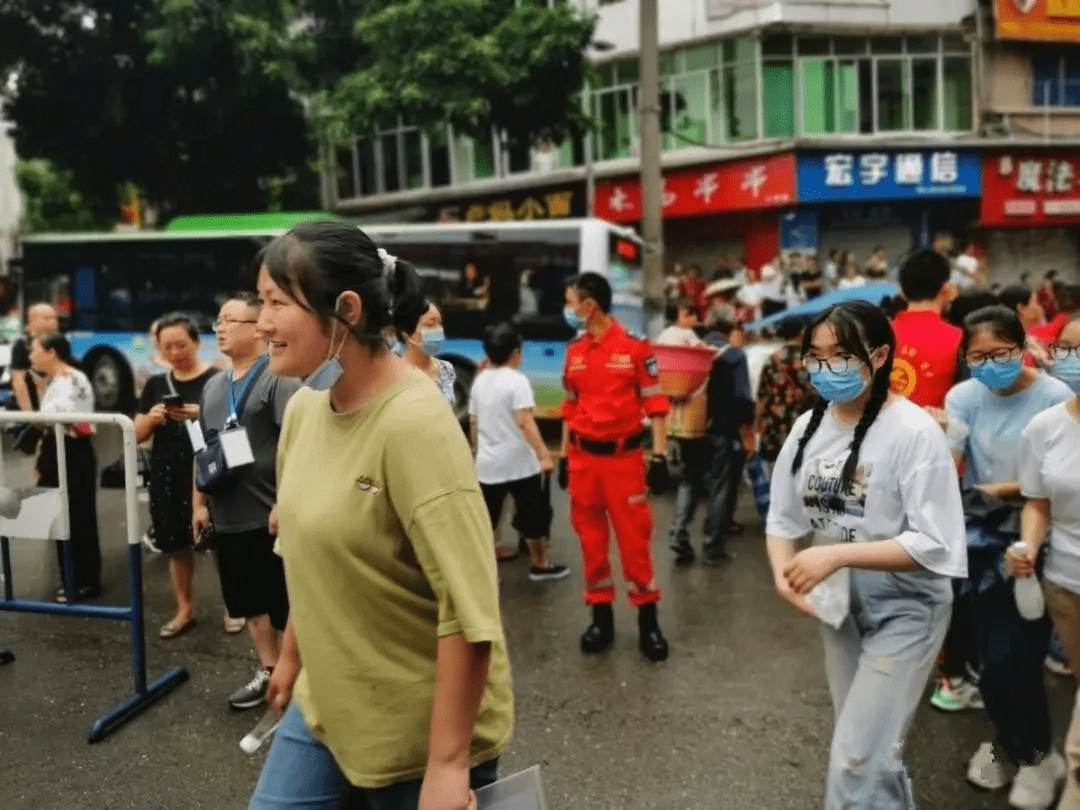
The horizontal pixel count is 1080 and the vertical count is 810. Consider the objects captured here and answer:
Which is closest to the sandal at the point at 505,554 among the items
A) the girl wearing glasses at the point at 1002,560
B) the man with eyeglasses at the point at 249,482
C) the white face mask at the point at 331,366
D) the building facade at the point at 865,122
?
the man with eyeglasses at the point at 249,482

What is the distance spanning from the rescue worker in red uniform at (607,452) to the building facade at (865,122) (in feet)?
50.5

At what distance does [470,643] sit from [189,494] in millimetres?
4309

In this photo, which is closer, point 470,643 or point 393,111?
point 470,643

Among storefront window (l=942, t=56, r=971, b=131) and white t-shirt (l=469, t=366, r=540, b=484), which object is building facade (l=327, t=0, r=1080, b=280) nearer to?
storefront window (l=942, t=56, r=971, b=131)

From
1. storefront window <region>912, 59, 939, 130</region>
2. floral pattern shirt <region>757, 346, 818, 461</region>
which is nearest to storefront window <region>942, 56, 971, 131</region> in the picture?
storefront window <region>912, 59, 939, 130</region>

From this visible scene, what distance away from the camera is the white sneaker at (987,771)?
3969 millimetres

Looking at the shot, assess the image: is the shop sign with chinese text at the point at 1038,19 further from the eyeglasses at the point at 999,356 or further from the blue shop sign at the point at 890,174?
the eyeglasses at the point at 999,356

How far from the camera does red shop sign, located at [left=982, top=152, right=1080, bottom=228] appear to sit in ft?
71.5

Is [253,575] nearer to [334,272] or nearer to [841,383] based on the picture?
[841,383]

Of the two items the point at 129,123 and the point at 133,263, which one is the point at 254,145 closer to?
the point at 129,123

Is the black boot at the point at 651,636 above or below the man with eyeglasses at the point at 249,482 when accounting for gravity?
below

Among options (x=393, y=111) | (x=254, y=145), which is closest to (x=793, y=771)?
(x=393, y=111)

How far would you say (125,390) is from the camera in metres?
16.5

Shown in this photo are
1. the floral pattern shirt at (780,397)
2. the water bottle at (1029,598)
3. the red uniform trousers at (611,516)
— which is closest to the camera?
the water bottle at (1029,598)
